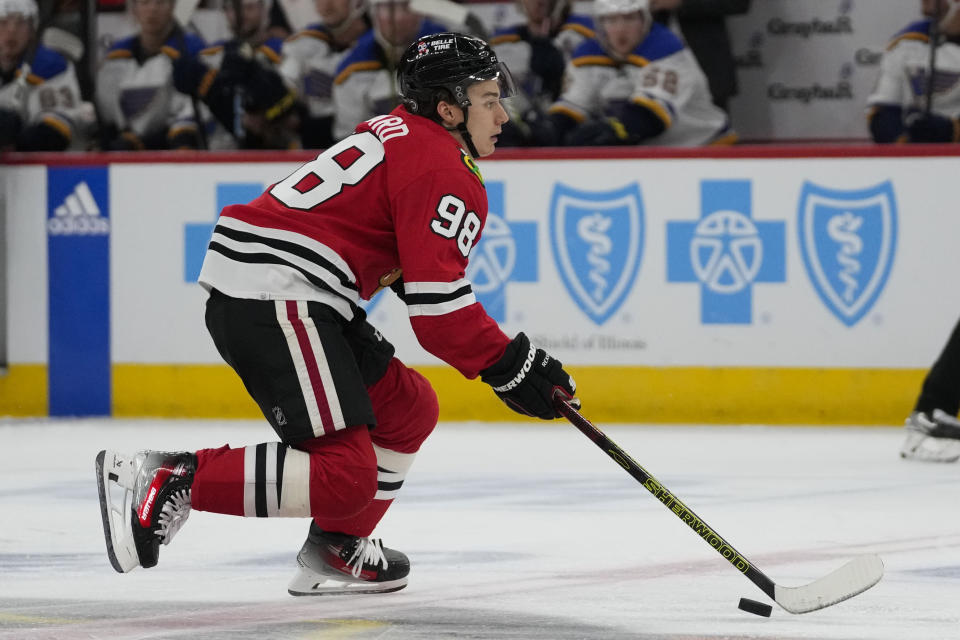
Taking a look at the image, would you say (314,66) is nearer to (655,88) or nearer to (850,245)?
(655,88)

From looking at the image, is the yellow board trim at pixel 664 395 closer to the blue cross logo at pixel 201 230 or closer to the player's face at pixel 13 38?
the blue cross logo at pixel 201 230

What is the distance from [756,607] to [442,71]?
1124 mm

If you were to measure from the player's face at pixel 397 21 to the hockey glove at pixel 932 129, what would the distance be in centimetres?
215

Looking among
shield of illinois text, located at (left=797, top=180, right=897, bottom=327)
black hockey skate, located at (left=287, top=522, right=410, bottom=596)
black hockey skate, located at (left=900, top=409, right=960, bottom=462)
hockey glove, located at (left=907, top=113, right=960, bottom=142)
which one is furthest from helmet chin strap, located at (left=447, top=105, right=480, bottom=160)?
hockey glove, located at (left=907, top=113, right=960, bottom=142)

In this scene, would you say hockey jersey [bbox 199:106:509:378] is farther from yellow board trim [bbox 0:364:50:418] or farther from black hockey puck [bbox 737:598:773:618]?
yellow board trim [bbox 0:364:50:418]

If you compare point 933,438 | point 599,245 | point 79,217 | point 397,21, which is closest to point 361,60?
point 397,21

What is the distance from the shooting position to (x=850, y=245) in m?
6.30

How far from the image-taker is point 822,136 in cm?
743

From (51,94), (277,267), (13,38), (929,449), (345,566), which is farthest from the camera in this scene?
(51,94)

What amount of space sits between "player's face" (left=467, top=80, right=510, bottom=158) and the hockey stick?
0.52 metres

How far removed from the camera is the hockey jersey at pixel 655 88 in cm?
673

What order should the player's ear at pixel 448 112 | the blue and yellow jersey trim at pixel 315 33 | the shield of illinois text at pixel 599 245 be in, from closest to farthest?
the player's ear at pixel 448 112, the shield of illinois text at pixel 599 245, the blue and yellow jersey trim at pixel 315 33

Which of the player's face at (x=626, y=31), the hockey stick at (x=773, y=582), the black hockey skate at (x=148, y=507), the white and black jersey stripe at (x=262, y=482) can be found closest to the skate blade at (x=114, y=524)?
the black hockey skate at (x=148, y=507)

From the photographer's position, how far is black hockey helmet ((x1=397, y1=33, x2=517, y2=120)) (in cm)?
304
